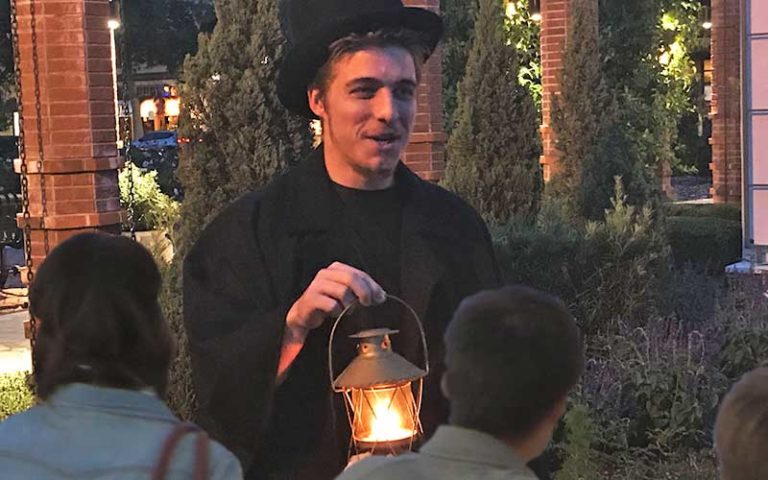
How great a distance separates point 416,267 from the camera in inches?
105

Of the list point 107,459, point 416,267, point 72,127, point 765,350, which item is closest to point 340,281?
point 416,267

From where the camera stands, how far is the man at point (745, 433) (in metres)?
1.96

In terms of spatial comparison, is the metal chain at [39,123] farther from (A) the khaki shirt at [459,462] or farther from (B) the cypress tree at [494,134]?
(A) the khaki shirt at [459,462]

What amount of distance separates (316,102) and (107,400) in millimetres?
959

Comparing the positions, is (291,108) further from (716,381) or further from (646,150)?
(646,150)

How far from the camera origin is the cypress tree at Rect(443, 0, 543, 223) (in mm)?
11000

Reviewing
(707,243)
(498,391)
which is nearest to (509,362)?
(498,391)

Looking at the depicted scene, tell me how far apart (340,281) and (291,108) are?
0.63 meters

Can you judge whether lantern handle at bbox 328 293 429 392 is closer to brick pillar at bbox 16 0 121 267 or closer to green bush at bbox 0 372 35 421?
brick pillar at bbox 16 0 121 267

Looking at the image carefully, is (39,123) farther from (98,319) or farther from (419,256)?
(98,319)

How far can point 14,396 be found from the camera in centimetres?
775

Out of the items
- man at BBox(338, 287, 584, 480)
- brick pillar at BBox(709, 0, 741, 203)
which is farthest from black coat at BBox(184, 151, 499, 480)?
brick pillar at BBox(709, 0, 741, 203)

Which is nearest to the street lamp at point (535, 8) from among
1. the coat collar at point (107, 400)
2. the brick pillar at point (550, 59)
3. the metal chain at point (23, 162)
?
the brick pillar at point (550, 59)

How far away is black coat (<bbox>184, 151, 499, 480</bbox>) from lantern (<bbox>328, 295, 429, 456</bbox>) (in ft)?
0.18
